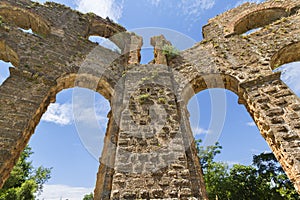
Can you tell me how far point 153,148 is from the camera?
421cm

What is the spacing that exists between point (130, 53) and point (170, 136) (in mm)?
4896

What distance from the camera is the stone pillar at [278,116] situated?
404 cm

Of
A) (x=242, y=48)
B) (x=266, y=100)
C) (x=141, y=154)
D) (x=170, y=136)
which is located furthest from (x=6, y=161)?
(x=242, y=48)

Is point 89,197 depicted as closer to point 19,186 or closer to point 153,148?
point 19,186

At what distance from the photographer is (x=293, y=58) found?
22.9 ft

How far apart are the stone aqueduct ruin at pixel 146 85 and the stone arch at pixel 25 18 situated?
4cm

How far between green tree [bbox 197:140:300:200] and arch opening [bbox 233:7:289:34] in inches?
432

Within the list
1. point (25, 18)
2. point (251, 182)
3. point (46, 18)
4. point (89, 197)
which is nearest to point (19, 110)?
point (46, 18)

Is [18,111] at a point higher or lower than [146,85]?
lower

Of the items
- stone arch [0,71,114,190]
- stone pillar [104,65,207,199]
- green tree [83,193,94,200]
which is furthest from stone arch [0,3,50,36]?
green tree [83,193,94,200]

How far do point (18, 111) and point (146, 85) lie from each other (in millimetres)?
3411

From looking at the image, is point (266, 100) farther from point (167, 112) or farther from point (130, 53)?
point (130, 53)

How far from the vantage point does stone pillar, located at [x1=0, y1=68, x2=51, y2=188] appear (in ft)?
12.9

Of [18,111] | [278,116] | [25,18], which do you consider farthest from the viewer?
[25,18]
